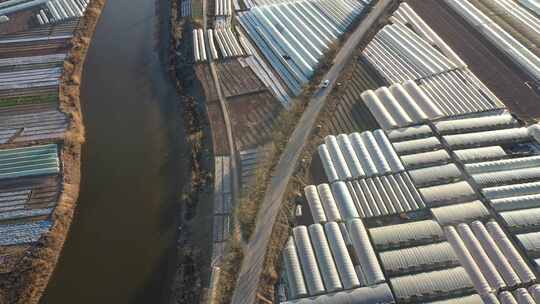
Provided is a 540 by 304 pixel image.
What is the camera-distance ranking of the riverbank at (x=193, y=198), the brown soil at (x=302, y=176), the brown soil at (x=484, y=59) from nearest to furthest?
the brown soil at (x=302, y=176)
the riverbank at (x=193, y=198)
the brown soil at (x=484, y=59)

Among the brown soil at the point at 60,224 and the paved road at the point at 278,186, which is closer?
the paved road at the point at 278,186

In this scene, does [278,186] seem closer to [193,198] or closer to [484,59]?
[193,198]

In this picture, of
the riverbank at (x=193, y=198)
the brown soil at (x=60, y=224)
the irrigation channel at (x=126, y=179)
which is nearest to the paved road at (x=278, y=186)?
the riverbank at (x=193, y=198)

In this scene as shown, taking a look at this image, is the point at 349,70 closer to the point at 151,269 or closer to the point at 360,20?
the point at 360,20

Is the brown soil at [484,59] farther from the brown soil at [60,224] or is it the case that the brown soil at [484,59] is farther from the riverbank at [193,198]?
the brown soil at [60,224]

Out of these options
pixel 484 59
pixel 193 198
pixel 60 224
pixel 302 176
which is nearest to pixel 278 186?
pixel 302 176

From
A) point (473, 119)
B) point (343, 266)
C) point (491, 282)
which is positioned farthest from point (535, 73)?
point (343, 266)
